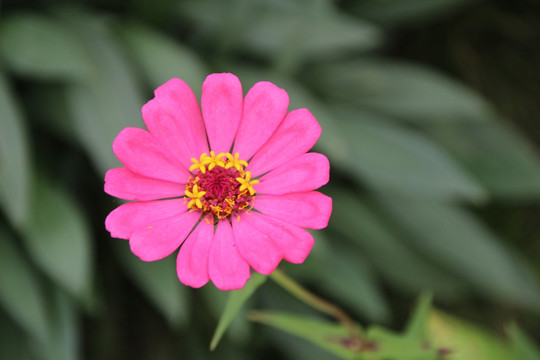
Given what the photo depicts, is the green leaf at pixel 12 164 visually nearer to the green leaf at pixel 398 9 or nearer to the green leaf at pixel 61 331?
the green leaf at pixel 61 331

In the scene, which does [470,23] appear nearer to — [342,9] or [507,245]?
[342,9]

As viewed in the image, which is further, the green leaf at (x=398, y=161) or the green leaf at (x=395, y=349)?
the green leaf at (x=398, y=161)

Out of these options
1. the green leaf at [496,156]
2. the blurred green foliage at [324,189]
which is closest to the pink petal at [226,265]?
the blurred green foliage at [324,189]

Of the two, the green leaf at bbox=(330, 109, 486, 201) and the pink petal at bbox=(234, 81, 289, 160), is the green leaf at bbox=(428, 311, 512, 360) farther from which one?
the pink petal at bbox=(234, 81, 289, 160)

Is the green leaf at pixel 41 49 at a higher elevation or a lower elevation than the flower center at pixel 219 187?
higher

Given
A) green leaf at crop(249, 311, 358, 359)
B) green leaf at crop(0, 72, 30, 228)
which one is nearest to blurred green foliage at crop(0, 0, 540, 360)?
green leaf at crop(0, 72, 30, 228)

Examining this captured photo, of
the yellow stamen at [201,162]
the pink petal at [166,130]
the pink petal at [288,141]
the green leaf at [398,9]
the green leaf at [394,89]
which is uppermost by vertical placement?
the green leaf at [398,9]

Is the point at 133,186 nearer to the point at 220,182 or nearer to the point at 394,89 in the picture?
the point at 220,182

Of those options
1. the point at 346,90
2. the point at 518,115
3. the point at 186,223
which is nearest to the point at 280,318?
the point at 186,223
